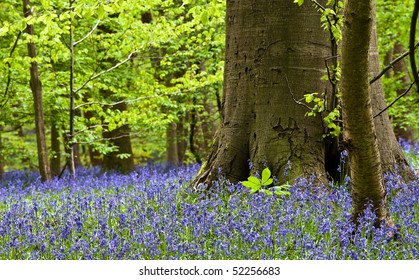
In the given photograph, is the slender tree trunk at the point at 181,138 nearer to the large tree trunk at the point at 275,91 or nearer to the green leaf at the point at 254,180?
the large tree trunk at the point at 275,91

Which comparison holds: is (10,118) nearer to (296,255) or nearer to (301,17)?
(301,17)

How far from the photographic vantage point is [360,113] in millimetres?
3750

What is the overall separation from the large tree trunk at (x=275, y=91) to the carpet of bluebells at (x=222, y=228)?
34 centimetres

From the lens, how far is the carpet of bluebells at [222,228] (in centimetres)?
404

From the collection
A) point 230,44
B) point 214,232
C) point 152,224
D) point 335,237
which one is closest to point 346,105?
point 335,237

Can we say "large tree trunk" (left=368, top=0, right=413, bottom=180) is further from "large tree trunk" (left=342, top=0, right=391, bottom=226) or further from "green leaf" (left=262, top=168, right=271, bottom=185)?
"large tree trunk" (left=342, top=0, right=391, bottom=226)

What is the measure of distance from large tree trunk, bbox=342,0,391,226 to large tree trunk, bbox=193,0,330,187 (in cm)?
151

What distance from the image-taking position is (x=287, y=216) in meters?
4.61

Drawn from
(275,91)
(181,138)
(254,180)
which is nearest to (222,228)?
(254,180)

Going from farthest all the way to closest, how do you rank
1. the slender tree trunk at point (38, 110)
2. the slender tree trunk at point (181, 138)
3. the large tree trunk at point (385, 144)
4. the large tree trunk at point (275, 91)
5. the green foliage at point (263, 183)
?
the slender tree trunk at point (181, 138), the slender tree trunk at point (38, 110), the large tree trunk at point (385, 144), the large tree trunk at point (275, 91), the green foliage at point (263, 183)

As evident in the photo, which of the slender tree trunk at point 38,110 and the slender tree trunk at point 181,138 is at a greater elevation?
the slender tree trunk at point 38,110

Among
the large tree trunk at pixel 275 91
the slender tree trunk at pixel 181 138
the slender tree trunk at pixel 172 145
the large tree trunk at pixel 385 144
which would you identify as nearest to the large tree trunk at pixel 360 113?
the large tree trunk at pixel 275 91

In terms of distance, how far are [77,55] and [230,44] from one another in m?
7.27

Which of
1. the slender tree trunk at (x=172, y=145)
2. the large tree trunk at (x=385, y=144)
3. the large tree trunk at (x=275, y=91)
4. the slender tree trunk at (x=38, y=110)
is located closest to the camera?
the large tree trunk at (x=275, y=91)
